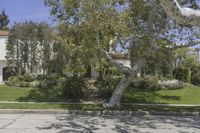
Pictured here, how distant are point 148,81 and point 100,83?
5.25 meters

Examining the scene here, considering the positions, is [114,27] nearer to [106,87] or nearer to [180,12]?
[106,87]

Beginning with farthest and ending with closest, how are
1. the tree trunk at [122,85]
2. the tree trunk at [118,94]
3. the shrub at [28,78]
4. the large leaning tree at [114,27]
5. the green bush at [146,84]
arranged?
the shrub at [28,78], the green bush at [146,84], the tree trunk at [118,94], the tree trunk at [122,85], the large leaning tree at [114,27]

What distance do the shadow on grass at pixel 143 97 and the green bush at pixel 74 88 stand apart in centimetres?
275

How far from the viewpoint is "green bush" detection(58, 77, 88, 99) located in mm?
26178

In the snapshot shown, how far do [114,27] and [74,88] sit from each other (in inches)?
361

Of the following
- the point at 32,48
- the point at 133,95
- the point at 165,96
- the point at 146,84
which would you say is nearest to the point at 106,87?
the point at 133,95

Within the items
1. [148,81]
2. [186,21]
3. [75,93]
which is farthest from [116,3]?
[148,81]

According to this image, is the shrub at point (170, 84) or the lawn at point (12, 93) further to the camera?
the shrub at point (170, 84)

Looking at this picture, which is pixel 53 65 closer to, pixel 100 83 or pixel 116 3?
pixel 100 83

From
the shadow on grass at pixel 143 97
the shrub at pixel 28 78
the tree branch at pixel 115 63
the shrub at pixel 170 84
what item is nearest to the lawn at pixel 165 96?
the shadow on grass at pixel 143 97

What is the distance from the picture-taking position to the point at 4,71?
1719 inches

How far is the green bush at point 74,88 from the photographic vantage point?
26178 mm

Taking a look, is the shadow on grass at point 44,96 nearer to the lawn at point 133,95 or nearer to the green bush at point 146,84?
the lawn at point 133,95

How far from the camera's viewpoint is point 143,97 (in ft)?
89.4
